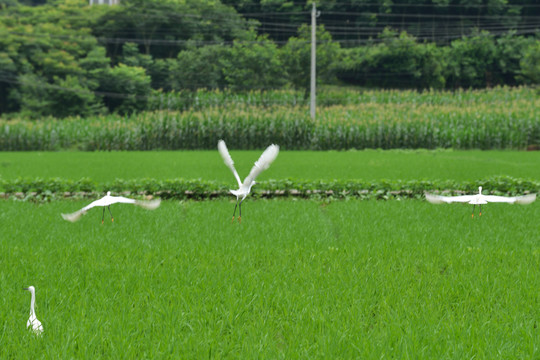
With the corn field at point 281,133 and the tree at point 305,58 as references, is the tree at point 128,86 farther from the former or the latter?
the corn field at point 281,133

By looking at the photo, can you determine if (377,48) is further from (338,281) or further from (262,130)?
(338,281)

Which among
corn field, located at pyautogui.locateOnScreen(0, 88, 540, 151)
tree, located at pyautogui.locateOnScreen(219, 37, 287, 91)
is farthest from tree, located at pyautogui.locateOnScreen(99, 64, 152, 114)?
corn field, located at pyautogui.locateOnScreen(0, 88, 540, 151)

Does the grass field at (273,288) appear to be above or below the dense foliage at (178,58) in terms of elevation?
below

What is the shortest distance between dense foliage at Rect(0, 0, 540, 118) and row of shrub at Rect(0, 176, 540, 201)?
23847 mm

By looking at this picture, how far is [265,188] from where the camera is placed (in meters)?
9.35

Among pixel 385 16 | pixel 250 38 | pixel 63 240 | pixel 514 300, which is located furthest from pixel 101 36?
pixel 514 300

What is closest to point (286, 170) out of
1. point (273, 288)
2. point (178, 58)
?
point (273, 288)

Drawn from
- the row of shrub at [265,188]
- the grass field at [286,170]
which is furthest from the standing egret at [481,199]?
the grass field at [286,170]

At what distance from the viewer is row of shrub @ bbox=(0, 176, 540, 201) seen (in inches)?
352

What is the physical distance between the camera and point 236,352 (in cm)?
259

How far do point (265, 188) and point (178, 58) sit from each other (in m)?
31.7

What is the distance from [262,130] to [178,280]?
1859 cm

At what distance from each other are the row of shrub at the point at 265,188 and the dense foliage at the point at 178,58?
2385 cm

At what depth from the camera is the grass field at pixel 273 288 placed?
2635mm
